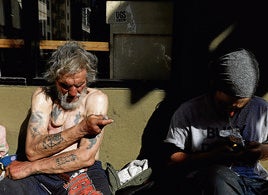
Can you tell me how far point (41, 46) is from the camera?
3885mm

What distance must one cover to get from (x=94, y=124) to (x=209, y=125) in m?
0.96

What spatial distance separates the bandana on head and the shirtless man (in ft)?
3.30

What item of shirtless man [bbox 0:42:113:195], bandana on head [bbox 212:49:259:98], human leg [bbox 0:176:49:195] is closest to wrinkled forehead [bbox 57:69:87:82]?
shirtless man [bbox 0:42:113:195]

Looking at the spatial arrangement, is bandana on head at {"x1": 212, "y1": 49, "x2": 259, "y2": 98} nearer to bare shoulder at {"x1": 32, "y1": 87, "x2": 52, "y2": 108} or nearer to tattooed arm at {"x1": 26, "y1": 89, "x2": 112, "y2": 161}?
tattooed arm at {"x1": 26, "y1": 89, "x2": 112, "y2": 161}

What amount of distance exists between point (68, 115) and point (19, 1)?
1.52m

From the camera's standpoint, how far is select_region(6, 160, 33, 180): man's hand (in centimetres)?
301

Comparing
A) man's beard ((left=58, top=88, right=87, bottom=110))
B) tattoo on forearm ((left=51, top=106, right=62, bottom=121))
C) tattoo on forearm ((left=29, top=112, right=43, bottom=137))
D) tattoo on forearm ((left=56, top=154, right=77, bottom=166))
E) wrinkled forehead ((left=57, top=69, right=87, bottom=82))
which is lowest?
tattoo on forearm ((left=56, top=154, right=77, bottom=166))

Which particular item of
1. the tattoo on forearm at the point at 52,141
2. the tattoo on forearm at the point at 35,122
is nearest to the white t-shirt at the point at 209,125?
the tattoo on forearm at the point at 52,141

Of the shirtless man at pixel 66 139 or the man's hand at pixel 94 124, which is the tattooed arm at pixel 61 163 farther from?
the man's hand at pixel 94 124

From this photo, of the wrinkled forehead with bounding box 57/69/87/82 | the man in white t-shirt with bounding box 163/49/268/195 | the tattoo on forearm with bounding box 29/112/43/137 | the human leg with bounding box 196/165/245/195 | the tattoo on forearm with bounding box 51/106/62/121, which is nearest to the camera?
the human leg with bounding box 196/165/245/195

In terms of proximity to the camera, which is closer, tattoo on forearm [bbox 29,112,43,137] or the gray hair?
the gray hair

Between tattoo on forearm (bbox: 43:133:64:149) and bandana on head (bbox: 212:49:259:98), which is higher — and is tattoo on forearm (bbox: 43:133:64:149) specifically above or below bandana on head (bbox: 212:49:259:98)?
below

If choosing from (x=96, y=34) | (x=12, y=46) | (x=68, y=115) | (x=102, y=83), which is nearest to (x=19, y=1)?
(x=12, y=46)

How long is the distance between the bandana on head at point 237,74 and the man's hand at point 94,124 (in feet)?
3.13
